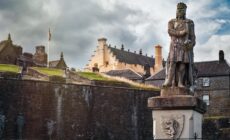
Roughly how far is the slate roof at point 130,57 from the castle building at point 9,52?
65.9 ft

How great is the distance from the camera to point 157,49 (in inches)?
2630

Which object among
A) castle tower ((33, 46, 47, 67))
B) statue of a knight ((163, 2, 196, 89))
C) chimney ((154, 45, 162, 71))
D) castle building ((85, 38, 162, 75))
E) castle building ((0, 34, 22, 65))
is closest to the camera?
statue of a knight ((163, 2, 196, 89))

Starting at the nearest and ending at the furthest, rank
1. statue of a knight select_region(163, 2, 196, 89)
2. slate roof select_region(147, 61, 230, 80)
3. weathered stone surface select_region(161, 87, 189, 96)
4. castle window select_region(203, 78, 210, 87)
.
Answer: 1. weathered stone surface select_region(161, 87, 189, 96)
2. statue of a knight select_region(163, 2, 196, 89)
3. slate roof select_region(147, 61, 230, 80)
4. castle window select_region(203, 78, 210, 87)

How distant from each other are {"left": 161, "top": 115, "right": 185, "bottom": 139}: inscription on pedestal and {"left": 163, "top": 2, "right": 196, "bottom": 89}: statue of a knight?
72cm

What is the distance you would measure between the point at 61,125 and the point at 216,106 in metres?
19.7

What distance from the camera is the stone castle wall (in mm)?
35594

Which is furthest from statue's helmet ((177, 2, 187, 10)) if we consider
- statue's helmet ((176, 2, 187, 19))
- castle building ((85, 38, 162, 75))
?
castle building ((85, 38, 162, 75))

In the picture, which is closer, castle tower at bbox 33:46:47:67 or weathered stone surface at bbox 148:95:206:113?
weathered stone surface at bbox 148:95:206:113

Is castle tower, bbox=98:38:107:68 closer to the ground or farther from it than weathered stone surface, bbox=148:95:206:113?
farther from it

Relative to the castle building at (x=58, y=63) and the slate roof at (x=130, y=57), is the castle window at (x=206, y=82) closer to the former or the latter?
the castle building at (x=58, y=63)

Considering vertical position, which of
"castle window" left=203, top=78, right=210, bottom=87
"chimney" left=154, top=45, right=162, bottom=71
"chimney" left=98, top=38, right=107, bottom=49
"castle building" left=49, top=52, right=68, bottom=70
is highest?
"chimney" left=98, top=38, right=107, bottom=49

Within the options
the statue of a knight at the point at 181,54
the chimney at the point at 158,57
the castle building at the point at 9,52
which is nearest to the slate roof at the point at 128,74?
the chimney at the point at 158,57

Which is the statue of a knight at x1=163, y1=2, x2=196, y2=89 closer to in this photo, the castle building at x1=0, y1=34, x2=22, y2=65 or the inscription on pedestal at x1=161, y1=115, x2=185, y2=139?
the inscription on pedestal at x1=161, y1=115, x2=185, y2=139

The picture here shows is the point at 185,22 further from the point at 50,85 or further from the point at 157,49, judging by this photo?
the point at 157,49
